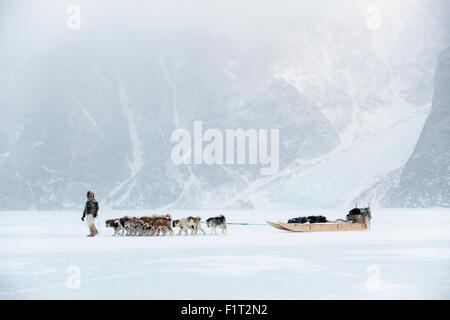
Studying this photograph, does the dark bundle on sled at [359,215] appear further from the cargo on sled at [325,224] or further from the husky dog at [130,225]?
the husky dog at [130,225]

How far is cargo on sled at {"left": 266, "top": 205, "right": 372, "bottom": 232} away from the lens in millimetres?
30953

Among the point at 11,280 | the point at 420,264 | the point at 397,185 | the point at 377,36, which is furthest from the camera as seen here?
the point at 377,36

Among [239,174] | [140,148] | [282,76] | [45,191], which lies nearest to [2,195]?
[45,191]

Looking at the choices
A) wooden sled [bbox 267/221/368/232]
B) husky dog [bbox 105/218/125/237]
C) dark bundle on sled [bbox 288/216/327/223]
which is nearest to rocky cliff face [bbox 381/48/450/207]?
wooden sled [bbox 267/221/368/232]

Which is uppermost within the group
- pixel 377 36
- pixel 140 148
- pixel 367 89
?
pixel 377 36

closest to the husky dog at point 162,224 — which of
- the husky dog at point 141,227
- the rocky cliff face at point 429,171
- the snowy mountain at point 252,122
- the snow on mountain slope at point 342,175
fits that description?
the husky dog at point 141,227

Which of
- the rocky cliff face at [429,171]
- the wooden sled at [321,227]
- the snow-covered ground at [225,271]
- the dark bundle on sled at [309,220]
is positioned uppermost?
the rocky cliff face at [429,171]

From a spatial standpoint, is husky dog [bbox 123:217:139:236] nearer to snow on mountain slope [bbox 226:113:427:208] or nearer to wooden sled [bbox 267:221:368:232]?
wooden sled [bbox 267:221:368:232]

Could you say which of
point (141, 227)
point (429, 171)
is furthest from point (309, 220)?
point (429, 171)

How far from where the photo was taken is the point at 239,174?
172375 millimetres

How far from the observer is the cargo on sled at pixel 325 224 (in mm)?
30953

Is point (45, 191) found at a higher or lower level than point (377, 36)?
lower
